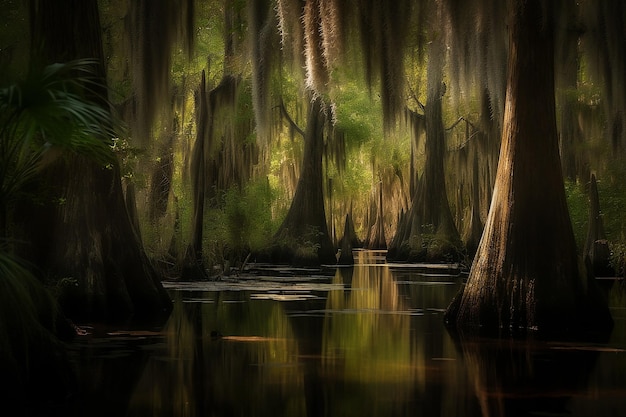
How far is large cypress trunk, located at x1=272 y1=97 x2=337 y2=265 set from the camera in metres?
28.2

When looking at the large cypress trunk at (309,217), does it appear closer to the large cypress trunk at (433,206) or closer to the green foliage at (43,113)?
→ the large cypress trunk at (433,206)

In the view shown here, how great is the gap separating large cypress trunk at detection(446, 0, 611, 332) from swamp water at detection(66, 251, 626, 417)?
2.16ft

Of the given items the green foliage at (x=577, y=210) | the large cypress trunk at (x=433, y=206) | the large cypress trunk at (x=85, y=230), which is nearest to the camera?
the large cypress trunk at (x=85, y=230)

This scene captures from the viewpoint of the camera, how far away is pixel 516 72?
421 inches

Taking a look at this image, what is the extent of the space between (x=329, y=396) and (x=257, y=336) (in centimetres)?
353

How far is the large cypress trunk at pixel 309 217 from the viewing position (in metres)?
28.2

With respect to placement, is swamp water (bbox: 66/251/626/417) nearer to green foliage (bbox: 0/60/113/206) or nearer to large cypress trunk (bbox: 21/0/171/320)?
large cypress trunk (bbox: 21/0/171/320)

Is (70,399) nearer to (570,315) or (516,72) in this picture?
(570,315)

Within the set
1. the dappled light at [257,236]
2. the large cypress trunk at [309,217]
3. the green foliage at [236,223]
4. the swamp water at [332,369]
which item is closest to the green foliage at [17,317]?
the dappled light at [257,236]

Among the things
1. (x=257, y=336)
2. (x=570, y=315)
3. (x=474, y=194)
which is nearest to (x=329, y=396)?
(x=257, y=336)

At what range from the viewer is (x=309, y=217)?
2911 centimetres

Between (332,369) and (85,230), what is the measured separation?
503 cm

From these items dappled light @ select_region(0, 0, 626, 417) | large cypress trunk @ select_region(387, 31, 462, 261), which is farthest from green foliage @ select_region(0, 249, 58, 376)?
large cypress trunk @ select_region(387, 31, 462, 261)

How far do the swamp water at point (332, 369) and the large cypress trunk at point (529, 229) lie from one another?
659 millimetres
